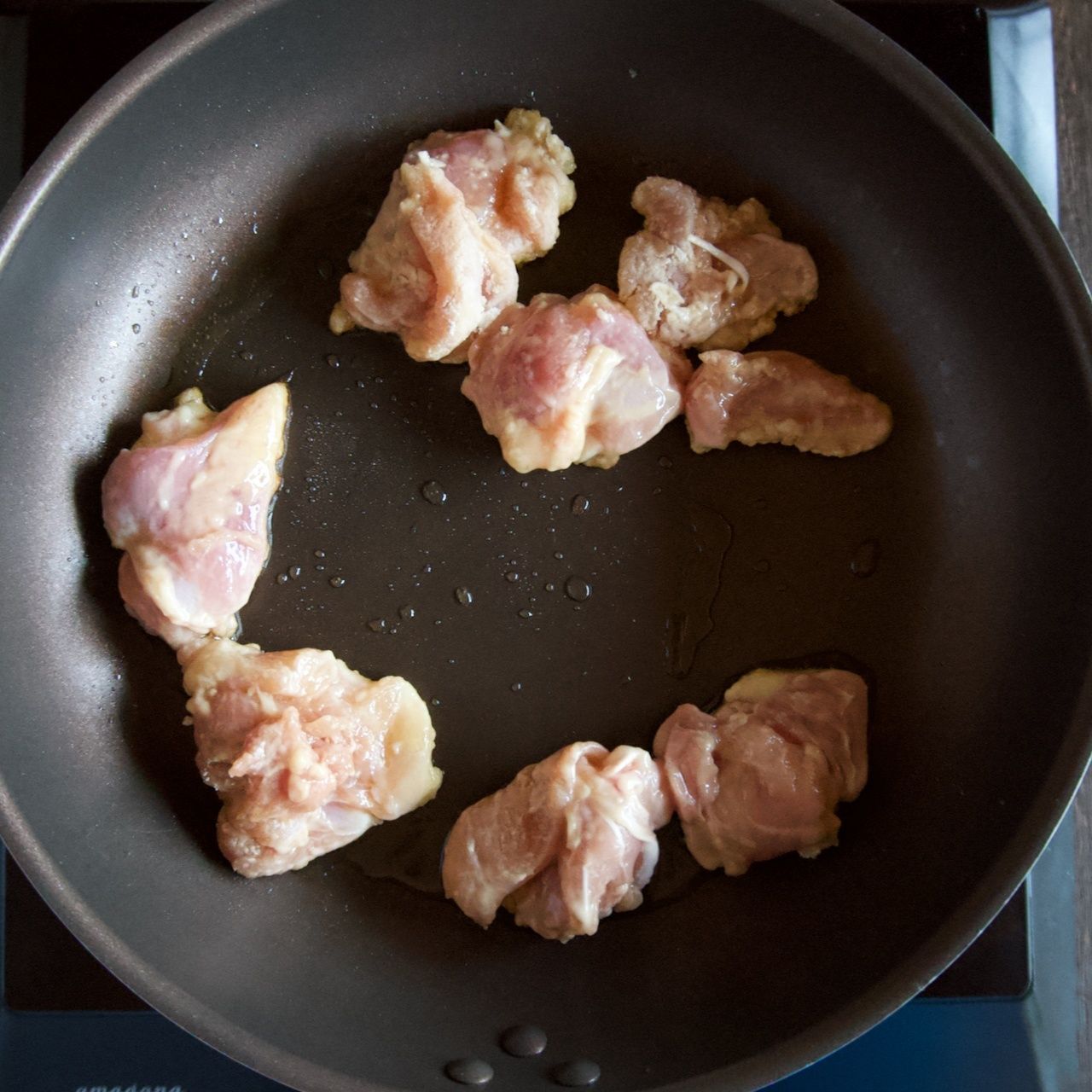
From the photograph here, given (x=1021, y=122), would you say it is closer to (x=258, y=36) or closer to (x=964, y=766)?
(x=964, y=766)

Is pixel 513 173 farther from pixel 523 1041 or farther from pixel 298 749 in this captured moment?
pixel 523 1041

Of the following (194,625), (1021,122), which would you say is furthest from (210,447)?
(1021,122)

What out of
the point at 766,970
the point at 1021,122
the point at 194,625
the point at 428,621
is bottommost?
the point at 766,970

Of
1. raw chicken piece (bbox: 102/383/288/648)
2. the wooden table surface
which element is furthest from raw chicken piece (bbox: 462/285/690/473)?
the wooden table surface

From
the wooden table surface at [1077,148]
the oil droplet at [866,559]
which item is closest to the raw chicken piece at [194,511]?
the oil droplet at [866,559]

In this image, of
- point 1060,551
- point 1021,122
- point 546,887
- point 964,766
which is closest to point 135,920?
point 546,887

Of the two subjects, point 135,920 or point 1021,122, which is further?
point 1021,122

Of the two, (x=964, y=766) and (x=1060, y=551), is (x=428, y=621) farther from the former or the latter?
(x=1060, y=551)

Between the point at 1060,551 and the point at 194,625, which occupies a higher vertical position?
the point at 194,625
